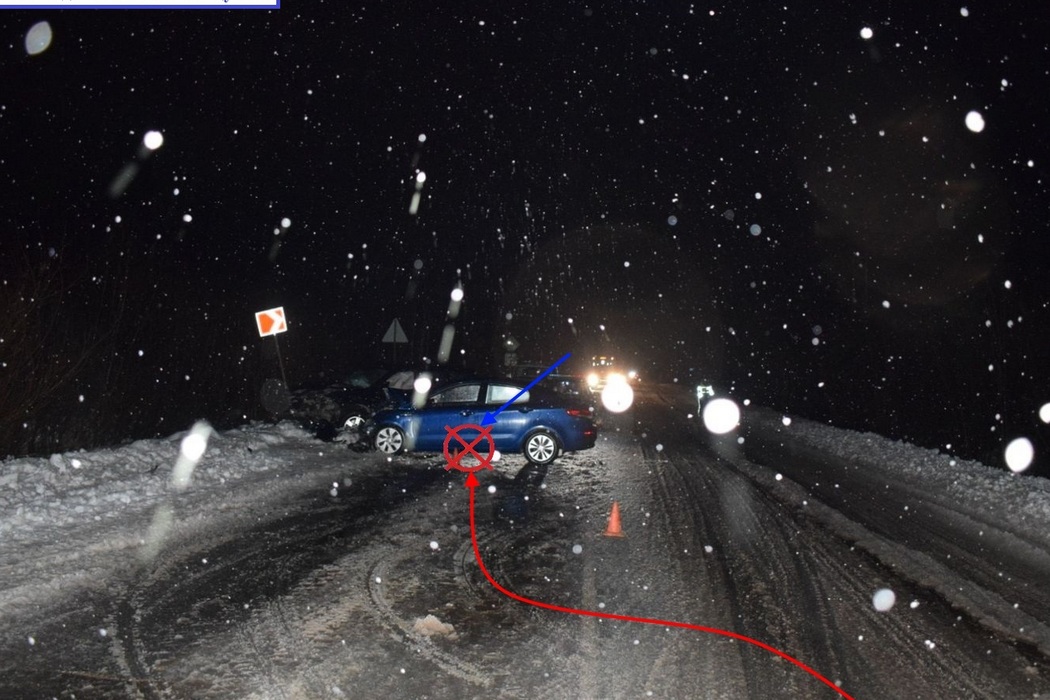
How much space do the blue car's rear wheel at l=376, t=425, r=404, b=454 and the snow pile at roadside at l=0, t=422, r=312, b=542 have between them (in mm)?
1931

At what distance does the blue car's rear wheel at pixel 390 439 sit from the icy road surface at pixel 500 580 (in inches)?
75.6

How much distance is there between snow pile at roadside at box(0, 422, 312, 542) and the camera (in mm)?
8477

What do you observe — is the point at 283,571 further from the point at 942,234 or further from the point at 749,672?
the point at 942,234

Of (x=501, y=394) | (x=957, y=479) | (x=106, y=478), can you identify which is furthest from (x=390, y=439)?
(x=957, y=479)

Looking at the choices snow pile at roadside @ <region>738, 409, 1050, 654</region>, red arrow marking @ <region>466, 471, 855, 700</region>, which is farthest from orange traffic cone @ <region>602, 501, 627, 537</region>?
snow pile at roadside @ <region>738, 409, 1050, 654</region>

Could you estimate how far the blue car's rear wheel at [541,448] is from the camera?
14547 mm

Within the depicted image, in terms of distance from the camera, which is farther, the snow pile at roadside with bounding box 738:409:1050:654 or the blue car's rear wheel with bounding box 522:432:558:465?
the blue car's rear wheel with bounding box 522:432:558:465

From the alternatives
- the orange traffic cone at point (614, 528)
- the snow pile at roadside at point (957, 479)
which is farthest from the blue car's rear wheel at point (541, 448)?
the snow pile at roadside at point (957, 479)

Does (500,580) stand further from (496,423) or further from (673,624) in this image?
(496,423)

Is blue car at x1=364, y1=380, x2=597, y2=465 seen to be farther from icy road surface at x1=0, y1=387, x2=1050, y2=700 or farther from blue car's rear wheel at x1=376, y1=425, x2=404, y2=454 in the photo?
icy road surface at x1=0, y1=387, x2=1050, y2=700

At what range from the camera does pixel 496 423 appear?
14562 millimetres

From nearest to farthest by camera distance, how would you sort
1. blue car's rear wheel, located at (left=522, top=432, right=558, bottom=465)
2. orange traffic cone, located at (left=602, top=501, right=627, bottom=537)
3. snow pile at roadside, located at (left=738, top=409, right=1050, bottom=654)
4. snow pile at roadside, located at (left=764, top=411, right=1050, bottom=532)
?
snow pile at roadside, located at (left=738, top=409, right=1050, bottom=654)
orange traffic cone, located at (left=602, top=501, right=627, bottom=537)
snow pile at roadside, located at (left=764, top=411, right=1050, bottom=532)
blue car's rear wheel, located at (left=522, top=432, right=558, bottom=465)

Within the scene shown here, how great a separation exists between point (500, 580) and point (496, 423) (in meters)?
7.64

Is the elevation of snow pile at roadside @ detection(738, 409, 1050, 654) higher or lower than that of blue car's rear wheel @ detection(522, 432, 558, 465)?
lower
